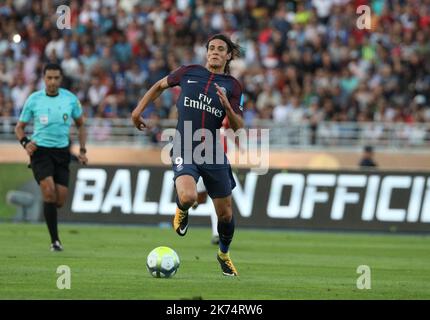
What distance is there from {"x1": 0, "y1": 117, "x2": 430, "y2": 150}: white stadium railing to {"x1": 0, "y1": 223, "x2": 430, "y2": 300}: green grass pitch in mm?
4698

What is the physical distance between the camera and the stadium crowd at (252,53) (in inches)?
1134

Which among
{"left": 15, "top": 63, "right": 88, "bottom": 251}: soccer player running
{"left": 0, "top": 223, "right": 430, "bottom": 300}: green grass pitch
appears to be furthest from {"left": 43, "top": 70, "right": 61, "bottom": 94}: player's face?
{"left": 0, "top": 223, "right": 430, "bottom": 300}: green grass pitch

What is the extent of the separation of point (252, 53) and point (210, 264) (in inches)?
622

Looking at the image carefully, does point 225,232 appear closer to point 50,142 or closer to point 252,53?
point 50,142

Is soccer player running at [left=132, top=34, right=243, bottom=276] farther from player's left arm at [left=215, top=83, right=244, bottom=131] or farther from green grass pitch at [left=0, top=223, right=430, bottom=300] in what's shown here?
green grass pitch at [left=0, top=223, right=430, bottom=300]

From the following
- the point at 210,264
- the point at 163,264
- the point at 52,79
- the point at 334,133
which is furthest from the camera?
the point at 334,133

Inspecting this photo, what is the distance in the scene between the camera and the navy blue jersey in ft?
42.7

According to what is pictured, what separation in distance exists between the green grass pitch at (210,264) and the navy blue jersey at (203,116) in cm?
150

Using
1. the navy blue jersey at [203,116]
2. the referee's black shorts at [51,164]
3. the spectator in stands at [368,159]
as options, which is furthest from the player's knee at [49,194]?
the spectator in stands at [368,159]

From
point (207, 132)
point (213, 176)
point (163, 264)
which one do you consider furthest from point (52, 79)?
point (163, 264)

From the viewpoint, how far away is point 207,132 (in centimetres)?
1304

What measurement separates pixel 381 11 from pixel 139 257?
16898 millimetres

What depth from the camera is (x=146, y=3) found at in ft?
107
